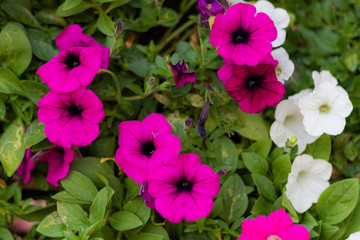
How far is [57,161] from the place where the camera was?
1.48 m

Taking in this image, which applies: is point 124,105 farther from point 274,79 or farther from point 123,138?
point 274,79

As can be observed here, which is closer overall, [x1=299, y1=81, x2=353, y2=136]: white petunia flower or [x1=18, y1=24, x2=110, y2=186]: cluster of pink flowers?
[x1=18, y1=24, x2=110, y2=186]: cluster of pink flowers

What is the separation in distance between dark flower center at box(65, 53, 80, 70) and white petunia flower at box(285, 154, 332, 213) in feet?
2.75

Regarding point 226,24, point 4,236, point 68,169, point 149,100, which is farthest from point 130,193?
point 226,24

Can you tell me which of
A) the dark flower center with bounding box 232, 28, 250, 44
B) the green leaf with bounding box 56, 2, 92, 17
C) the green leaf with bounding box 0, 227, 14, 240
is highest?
the dark flower center with bounding box 232, 28, 250, 44

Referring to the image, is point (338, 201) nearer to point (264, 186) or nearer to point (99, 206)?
point (264, 186)

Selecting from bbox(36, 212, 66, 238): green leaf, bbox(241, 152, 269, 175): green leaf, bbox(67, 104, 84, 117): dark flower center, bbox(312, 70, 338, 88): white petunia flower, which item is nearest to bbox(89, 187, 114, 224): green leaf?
bbox(36, 212, 66, 238): green leaf

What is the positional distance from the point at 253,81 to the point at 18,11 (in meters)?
0.98

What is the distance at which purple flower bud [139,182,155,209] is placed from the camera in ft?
4.25

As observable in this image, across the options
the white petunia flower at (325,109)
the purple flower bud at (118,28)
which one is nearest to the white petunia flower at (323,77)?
the white petunia flower at (325,109)

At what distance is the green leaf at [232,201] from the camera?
1478 millimetres

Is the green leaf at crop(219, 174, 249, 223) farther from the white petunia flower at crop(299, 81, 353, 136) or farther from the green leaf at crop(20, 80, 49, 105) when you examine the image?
the green leaf at crop(20, 80, 49, 105)

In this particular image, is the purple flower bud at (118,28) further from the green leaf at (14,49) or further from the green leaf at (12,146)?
the green leaf at (12,146)

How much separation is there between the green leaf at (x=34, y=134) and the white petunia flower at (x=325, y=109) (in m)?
0.96
